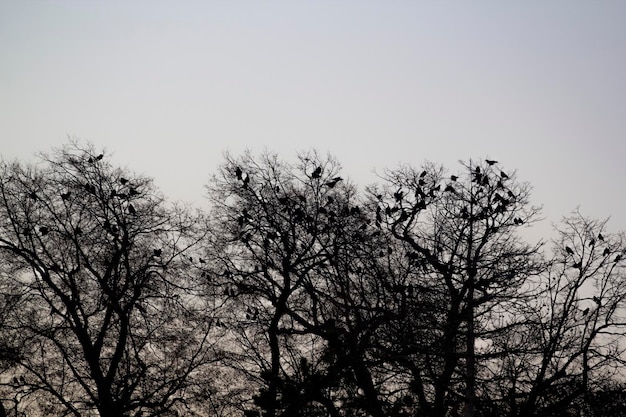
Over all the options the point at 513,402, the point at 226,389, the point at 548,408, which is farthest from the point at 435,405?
the point at 226,389

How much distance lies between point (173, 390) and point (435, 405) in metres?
7.29

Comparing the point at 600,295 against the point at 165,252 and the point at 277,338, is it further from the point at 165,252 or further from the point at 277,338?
the point at 165,252

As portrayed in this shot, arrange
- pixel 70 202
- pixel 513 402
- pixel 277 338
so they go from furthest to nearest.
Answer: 1. pixel 70 202
2. pixel 277 338
3. pixel 513 402

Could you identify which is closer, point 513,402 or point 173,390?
point 513,402

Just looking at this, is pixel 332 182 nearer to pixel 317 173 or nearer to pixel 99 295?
pixel 317 173

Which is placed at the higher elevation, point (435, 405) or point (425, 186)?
point (425, 186)

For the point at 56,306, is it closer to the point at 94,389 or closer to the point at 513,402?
the point at 94,389

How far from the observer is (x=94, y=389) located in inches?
722

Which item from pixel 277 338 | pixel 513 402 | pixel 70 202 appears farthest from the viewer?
pixel 70 202

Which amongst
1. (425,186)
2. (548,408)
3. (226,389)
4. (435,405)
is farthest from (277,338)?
(548,408)

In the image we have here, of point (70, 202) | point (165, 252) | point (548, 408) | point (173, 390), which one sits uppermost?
point (70, 202)

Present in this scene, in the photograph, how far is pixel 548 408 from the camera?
14625 mm

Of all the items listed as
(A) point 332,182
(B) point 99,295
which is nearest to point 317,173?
(A) point 332,182

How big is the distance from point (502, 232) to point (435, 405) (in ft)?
17.2
